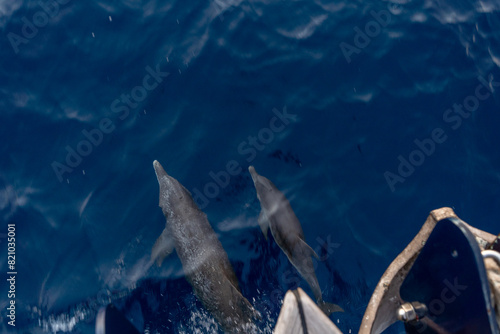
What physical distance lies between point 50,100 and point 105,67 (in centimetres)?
165

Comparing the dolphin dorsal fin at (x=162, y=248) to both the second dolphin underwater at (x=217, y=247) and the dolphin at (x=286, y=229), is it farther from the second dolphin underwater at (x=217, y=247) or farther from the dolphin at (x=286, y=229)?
the dolphin at (x=286, y=229)

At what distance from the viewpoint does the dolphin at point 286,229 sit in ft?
24.8

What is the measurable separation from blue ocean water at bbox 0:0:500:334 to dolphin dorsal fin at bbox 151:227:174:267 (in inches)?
8.4

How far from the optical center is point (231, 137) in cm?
906

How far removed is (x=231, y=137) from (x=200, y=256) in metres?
3.01

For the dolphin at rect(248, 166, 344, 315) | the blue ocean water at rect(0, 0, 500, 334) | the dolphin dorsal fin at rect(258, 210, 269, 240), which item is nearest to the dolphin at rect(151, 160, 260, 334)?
the blue ocean water at rect(0, 0, 500, 334)

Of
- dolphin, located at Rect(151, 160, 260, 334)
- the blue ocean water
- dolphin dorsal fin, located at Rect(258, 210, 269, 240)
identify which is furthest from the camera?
dolphin dorsal fin, located at Rect(258, 210, 269, 240)

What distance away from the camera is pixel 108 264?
26.4 ft

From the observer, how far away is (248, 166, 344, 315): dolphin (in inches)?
297

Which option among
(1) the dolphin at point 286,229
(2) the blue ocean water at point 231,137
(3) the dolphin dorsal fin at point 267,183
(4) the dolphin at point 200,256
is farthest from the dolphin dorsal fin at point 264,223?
(4) the dolphin at point 200,256

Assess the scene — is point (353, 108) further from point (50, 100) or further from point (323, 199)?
point (50, 100)

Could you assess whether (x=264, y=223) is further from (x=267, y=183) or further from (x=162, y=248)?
(x=162, y=248)

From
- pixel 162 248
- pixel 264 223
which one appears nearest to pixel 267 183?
pixel 264 223

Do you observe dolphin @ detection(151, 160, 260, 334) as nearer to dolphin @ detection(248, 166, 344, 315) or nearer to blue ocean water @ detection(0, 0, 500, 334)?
blue ocean water @ detection(0, 0, 500, 334)
